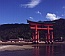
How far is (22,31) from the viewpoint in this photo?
540 feet

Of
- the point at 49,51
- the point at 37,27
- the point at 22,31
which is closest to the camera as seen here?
the point at 49,51

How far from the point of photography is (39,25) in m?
115

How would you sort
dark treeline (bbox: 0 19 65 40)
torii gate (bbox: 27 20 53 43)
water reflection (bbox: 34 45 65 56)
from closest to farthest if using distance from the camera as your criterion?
water reflection (bbox: 34 45 65 56)
torii gate (bbox: 27 20 53 43)
dark treeline (bbox: 0 19 65 40)

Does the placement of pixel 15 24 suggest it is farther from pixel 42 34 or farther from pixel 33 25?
pixel 33 25

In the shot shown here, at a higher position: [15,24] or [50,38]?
[15,24]

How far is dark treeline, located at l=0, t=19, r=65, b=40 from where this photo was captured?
6166 inches

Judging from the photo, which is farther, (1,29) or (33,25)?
(1,29)

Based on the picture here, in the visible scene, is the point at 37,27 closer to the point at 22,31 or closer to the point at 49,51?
the point at 22,31

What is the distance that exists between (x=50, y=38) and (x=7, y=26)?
60.8 meters

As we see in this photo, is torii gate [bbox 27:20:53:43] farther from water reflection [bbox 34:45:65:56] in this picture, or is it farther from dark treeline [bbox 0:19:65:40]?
water reflection [bbox 34:45:65:56]

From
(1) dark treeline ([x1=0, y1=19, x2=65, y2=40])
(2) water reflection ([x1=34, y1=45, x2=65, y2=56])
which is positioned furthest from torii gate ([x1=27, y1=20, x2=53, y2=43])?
(2) water reflection ([x1=34, y1=45, x2=65, y2=56])

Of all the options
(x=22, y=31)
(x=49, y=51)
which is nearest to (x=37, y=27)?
(x=22, y=31)

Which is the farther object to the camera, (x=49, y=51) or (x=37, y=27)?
(x=37, y=27)

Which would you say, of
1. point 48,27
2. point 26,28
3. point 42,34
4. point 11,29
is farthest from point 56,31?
point 48,27
